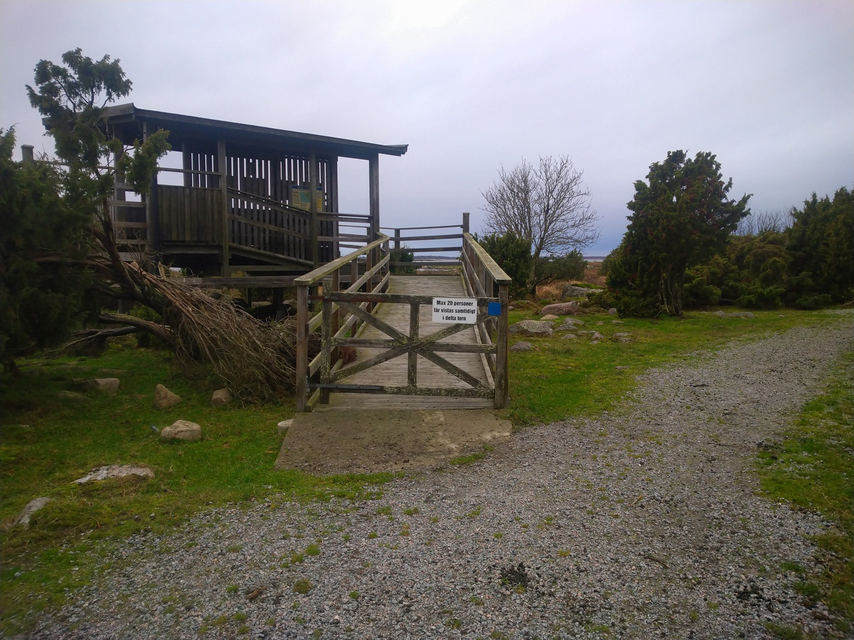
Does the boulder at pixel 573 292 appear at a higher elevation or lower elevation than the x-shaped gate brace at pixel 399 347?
higher

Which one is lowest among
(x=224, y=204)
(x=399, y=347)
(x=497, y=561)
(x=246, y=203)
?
(x=497, y=561)

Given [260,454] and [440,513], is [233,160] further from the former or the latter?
[440,513]

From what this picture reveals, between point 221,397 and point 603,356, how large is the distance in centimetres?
638

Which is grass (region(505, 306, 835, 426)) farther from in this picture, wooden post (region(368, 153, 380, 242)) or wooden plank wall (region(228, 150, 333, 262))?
wooden plank wall (region(228, 150, 333, 262))

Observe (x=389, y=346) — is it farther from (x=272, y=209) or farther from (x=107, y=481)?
(x=272, y=209)

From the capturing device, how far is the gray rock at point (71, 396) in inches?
263

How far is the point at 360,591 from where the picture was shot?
307 centimetres

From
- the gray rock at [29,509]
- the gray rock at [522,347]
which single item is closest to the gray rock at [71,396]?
the gray rock at [29,509]

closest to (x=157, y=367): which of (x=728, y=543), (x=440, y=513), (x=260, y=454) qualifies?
(x=260, y=454)

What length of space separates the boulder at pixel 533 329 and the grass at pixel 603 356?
0.33m

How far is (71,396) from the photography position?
6750mm

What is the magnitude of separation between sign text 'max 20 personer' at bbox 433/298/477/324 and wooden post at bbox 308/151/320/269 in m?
6.63

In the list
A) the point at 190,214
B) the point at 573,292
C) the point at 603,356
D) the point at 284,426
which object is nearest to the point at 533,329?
the point at 603,356

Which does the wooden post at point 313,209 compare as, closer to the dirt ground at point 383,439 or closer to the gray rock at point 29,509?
the dirt ground at point 383,439
